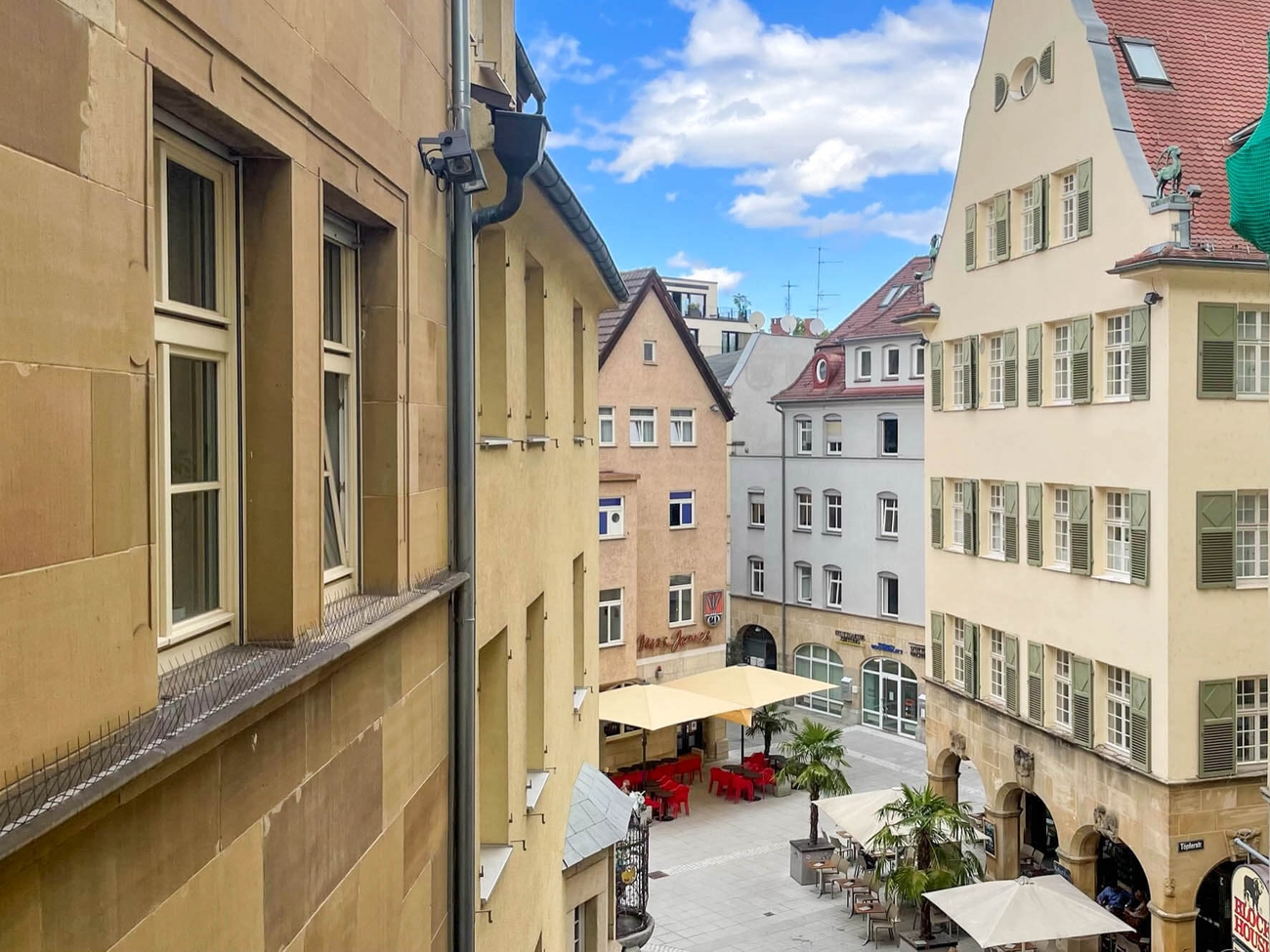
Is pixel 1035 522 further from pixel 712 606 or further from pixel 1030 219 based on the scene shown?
pixel 712 606

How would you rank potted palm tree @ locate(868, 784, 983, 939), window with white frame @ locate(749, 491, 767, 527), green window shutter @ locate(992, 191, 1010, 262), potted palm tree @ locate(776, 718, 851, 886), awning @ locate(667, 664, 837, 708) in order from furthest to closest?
window with white frame @ locate(749, 491, 767, 527), awning @ locate(667, 664, 837, 708), potted palm tree @ locate(776, 718, 851, 886), green window shutter @ locate(992, 191, 1010, 262), potted palm tree @ locate(868, 784, 983, 939)

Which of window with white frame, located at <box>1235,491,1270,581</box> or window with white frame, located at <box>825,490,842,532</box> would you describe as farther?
window with white frame, located at <box>825,490,842,532</box>

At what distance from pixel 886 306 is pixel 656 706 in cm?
1774

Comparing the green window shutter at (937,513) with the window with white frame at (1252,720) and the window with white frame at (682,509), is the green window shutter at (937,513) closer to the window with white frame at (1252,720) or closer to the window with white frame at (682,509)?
the window with white frame at (1252,720)

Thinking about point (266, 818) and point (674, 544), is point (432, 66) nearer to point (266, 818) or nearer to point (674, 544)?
point (266, 818)

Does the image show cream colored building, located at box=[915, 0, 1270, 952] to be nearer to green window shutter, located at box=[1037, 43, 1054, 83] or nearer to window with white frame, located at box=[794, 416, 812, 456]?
green window shutter, located at box=[1037, 43, 1054, 83]

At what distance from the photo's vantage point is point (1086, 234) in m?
21.7

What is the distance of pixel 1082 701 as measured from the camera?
21.6 meters

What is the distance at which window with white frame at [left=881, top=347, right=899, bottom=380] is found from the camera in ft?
127

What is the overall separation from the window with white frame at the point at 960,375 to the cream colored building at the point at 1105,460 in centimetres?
8

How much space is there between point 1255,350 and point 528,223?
15.7 m

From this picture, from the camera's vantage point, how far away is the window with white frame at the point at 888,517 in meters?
39.2

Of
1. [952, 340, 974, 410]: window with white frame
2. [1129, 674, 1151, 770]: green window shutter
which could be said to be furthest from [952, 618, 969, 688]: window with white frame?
[1129, 674, 1151, 770]: green window shutter

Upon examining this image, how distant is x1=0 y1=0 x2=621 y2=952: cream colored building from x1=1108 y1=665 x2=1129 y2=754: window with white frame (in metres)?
16.5
